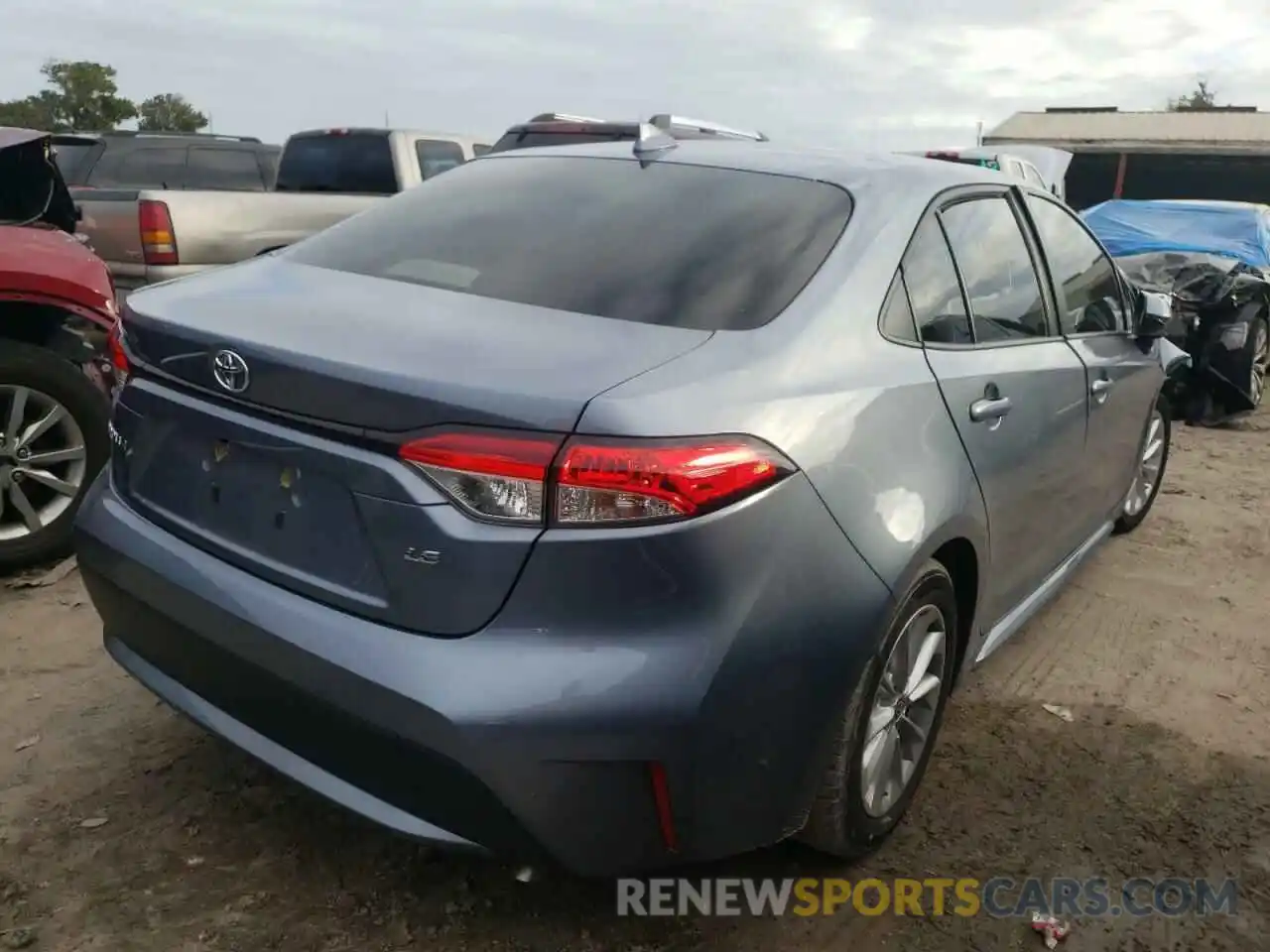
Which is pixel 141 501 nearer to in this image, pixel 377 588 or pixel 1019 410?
pixel 377 588

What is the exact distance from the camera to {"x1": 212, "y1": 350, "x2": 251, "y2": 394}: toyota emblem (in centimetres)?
216

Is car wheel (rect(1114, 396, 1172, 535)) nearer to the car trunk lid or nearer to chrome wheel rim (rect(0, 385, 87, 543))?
the car trunk lid

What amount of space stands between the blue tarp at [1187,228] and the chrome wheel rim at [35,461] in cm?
930

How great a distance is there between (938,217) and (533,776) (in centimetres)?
183

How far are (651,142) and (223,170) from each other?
418 inches

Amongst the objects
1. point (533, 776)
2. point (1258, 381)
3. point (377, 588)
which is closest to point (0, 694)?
point (377, 588)

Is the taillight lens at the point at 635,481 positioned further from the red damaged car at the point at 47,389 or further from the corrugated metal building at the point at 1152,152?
the corrugated metal building at the point at 1152,152

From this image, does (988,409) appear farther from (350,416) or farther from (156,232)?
(156,232)

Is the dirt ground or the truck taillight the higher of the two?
the truck taillight

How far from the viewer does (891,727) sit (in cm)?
263

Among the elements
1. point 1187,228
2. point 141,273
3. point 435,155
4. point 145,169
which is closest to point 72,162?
point 145,169

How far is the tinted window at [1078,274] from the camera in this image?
3602mm

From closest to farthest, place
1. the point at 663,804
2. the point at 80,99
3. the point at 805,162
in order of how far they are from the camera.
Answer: the point at 663,804, the point at 805,162, the point at 80,99

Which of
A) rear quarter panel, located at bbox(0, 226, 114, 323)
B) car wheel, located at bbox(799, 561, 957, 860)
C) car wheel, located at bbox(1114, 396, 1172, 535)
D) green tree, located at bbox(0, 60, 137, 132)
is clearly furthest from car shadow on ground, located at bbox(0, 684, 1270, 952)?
green tree, located at bbox(0, 60, 137, 132)
